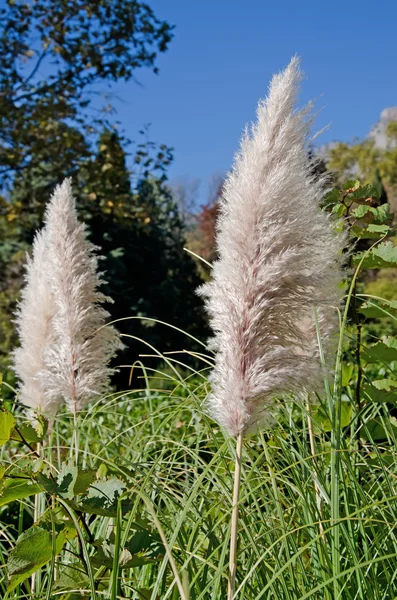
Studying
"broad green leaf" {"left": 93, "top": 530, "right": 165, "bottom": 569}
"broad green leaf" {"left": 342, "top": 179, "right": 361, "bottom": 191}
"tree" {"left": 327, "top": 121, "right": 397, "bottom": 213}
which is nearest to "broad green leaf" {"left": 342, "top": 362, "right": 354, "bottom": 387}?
"broad green leaf" {"left": 342, "top": 179, "right": 361, "bottom": 191}

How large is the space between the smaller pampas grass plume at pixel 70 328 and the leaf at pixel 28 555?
2.69 feet

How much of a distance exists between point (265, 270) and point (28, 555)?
0.87 metres

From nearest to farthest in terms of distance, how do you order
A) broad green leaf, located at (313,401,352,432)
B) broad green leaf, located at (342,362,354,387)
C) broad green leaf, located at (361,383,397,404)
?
broad green leaf, located at (361,383,397,404) → broad green leaf, located at (313,401,352,432) → broad green leaf, located at (342,362,354,387)

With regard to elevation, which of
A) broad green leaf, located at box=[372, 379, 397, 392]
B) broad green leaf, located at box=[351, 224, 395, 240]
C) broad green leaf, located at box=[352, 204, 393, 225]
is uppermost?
broad green leaf, located at box=[352, 204, 393, 225]

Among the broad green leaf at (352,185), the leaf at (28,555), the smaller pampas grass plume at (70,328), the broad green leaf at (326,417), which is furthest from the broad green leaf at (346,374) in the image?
the leaf at (28,555)

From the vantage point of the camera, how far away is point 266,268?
5.31 feet

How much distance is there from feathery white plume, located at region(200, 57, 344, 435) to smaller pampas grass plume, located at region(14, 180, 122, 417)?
0.81 m

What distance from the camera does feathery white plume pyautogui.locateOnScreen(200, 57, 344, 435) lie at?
1620 millimetres

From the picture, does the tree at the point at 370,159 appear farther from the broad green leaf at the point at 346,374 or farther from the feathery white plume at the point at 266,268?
the feathery white plume at the point at 266,268

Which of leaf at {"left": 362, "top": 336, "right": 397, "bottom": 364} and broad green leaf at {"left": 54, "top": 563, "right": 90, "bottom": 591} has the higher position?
leaf at {"left": 362, "top": 336, "right": 397, "bottom": 364}

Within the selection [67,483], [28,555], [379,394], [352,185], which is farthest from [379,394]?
[28,555]

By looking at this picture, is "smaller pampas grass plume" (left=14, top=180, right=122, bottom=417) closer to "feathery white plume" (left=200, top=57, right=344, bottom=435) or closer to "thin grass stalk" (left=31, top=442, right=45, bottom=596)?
"thin grass stalk" (left=31, top=442, right=45, bottom=596)

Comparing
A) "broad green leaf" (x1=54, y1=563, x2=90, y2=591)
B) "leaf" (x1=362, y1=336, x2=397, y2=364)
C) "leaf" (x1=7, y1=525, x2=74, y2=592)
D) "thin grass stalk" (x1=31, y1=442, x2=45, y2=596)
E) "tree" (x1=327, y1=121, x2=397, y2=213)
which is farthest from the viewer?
"tree" (x1=327, y1=121, x2=397, y2=213)

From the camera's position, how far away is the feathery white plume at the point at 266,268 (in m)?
1.62
